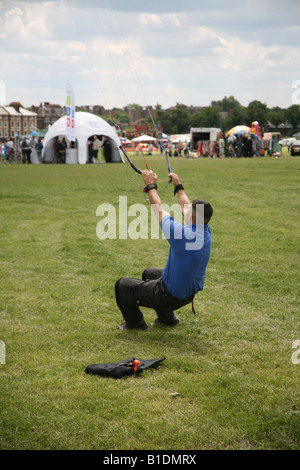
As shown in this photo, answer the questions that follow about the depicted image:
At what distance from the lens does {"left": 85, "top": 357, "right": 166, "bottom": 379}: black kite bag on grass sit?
473 cm

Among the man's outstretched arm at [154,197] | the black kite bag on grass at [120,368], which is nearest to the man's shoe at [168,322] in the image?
the black kite bag on grass at [120,368]

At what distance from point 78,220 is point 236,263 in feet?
17.2

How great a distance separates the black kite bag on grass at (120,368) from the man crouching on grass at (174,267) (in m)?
0.85

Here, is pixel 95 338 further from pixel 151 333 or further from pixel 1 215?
pixel 1 215

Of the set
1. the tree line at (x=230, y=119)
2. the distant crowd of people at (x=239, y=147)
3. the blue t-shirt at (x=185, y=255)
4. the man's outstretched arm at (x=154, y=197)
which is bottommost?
the blue t-shirt at (x=185, y=255)

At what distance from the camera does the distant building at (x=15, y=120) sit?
150 meters

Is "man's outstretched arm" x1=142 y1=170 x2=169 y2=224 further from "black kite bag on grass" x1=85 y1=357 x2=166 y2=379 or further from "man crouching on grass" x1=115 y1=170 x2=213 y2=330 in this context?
"black kite bag on grass" x1=85 y1=357 x2=166 y2=379

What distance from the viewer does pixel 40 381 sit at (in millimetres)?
4645

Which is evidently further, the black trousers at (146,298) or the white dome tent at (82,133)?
the white dome tent at (82,133)

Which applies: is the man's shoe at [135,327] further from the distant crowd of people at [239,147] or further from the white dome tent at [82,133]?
the distant crowd of people at [239,147]

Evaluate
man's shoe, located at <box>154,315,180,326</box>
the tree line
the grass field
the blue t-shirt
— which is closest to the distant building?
the tree line

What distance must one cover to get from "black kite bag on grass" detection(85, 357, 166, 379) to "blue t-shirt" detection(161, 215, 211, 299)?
2.83ft

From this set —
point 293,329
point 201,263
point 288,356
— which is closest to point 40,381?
point 201,263

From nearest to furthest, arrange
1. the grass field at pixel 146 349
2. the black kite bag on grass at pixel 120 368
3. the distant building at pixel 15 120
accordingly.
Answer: the grass field at pixel 146 349 < the black kite bag on grass at pixel 120 368 < the distant building at pixel 15 120
